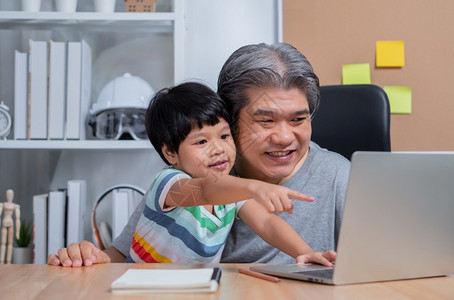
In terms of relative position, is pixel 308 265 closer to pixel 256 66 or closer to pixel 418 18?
pixel 256 66

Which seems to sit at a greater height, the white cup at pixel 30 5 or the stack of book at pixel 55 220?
the white cup at pixel 30 5

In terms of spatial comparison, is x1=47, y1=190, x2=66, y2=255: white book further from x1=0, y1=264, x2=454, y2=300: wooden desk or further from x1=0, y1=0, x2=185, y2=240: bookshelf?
x1=0, y1=264, x2=454, y2=300: wooden desk

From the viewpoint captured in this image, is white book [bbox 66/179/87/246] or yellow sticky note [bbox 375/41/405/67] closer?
white book [bbox 66/179/87/246]

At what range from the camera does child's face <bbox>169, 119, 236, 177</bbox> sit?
1.02 metres

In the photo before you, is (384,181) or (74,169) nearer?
(384,181)

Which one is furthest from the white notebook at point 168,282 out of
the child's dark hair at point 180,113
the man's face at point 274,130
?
the man's face at point 274,130

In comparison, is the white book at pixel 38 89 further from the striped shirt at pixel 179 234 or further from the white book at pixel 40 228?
the striped shirt at pixel 179 234

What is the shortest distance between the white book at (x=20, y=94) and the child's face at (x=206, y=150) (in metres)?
1.13

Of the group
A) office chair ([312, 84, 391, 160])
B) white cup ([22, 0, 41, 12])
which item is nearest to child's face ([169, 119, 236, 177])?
office chair ([312, 84, 391, 160])

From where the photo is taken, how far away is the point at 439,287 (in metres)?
0.78

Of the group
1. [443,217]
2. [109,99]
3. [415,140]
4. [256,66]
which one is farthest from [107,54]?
[443,217]

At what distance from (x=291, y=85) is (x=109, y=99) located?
0.99 m

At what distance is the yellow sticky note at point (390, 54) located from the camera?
93.3 inches

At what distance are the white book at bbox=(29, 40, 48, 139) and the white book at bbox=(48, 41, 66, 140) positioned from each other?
24 millimetres
